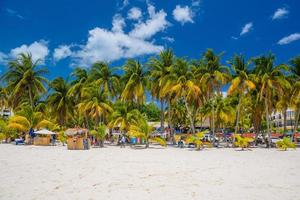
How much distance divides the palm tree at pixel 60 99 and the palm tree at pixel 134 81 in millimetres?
9023

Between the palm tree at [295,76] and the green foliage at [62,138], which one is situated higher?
the palm tree at [295,76]

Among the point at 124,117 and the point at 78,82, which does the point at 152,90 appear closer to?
the point at 124,117

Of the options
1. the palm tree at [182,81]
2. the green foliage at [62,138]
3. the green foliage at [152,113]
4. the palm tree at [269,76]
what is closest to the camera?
the palm tree at [269,76]

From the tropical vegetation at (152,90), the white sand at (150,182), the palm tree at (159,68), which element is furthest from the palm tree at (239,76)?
the white sand at (150,182)

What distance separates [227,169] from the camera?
13000mm

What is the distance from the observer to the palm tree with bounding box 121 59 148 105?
37312 millimetres

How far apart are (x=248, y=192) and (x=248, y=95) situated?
27924mm

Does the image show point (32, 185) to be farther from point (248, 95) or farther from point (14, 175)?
point (248, 95)

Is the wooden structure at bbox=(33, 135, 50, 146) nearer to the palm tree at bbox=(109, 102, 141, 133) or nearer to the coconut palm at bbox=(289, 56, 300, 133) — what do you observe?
the palm tree at bbox=(109, 102, 141, 133)

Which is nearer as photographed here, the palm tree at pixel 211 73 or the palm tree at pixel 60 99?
the palm tree at pixel 211 73

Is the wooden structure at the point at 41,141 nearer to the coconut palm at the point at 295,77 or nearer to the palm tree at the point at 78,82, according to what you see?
the palm tree at the point at 78,82

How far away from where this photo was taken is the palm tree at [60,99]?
41594 millimetres

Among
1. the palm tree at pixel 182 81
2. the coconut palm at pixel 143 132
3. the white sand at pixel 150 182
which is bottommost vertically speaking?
the white sand at pixel 150 182

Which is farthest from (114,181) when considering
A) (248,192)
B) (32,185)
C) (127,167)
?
(248,192)
